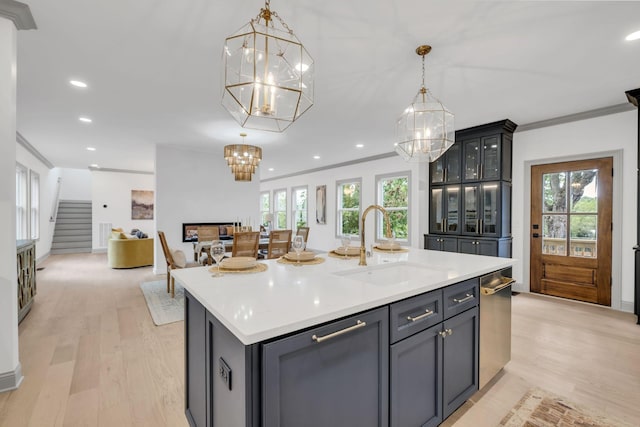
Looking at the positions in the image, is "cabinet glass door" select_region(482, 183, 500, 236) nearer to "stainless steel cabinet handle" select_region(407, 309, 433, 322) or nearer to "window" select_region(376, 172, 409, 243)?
"window" select_region(376, 172, 409, 243)

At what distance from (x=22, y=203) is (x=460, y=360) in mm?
8359

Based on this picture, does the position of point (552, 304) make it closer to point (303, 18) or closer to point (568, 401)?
point (568, 401)

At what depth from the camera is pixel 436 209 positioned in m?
5.29

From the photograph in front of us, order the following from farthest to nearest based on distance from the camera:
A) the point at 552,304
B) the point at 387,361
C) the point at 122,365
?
the point at 552,304, the point at 122,365, the point at 387,361

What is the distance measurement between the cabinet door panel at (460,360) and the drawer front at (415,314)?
145mm

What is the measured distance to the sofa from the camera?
6430mm

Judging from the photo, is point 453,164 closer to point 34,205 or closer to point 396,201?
point 396,201

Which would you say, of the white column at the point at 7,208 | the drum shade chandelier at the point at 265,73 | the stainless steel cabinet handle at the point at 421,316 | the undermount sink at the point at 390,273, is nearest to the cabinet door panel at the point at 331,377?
the stainless steel cabinet handle at the point at 421,316

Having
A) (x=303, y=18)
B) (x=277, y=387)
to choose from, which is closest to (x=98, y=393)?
(x=277, y=387)

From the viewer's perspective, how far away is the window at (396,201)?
6.48 metres

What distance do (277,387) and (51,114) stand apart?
17.0 ft

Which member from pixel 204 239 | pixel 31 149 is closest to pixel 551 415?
pixel 204 239

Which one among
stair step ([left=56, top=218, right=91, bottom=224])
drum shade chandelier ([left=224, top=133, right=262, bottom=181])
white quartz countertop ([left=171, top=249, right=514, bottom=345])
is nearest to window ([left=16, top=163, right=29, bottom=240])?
stair step ([left=56, top=218, right=91, bottom=224])

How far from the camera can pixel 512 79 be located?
300 centimetres
